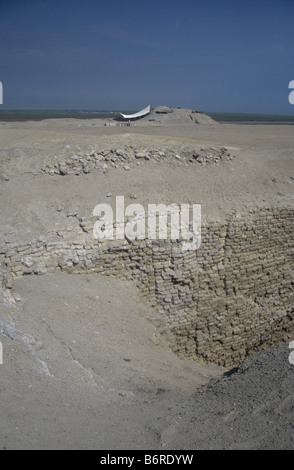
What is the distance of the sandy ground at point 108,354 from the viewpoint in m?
3.56

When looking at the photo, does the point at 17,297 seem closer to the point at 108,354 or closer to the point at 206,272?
the point at 108,354

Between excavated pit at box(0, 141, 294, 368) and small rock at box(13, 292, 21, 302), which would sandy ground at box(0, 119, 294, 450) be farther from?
excavated pit at box(0, 141, 294, 368)

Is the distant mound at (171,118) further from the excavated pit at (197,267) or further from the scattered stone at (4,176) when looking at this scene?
the scattered stone at (4,176)

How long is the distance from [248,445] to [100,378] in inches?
82.8

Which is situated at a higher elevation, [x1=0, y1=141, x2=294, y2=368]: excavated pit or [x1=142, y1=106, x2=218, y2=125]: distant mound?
[x1=142, y1=106, x2=218, y2=125]: distant mound

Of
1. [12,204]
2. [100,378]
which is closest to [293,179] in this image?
[12,204]

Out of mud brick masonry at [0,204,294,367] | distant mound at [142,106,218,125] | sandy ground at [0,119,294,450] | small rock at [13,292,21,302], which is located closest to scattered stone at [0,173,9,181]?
sandy ground at [0,119,294,450]

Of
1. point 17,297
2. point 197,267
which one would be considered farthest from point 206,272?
point 17,297

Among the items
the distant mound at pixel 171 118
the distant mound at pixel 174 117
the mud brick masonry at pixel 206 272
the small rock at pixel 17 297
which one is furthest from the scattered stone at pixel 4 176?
the distant mound at pixel 174 117

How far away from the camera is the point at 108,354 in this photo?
5.50 m

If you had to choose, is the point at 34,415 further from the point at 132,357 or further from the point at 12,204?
the point at 12,204

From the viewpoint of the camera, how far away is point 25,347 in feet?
15.8

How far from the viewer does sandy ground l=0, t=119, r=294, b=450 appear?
3.56 meters

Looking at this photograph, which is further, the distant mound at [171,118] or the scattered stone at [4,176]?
the distant mound at [171,118]
